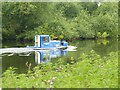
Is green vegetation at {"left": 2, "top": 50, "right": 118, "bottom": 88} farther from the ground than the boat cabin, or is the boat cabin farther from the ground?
green vegetation at {"left": 2, "top": 50, "right": 118, "bottom": 88}

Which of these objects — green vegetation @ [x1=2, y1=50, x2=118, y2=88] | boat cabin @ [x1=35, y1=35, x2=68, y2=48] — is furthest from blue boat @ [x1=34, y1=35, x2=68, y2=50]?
green vegetation @ [x1=2, y1=50, x2=118, y2=88]

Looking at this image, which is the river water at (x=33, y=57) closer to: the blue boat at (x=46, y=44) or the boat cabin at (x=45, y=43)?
the blue boat at (x=46, y=44)

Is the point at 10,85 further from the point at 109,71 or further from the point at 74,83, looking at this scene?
the point at 109,71

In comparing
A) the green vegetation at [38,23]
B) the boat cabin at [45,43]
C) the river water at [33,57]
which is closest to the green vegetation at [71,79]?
the river water at [33,57]

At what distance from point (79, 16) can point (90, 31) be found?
10.5 ft

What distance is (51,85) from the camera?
7938mm

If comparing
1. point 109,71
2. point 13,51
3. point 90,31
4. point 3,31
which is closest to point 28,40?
point 3,31

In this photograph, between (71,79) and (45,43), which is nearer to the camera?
(71,79)

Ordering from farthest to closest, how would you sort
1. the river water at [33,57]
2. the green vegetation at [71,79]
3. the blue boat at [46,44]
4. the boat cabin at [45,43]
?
the boat cabin at [45,43], the blue boat at [46,44], the river water at [33,57], the green vegetation at [71,79]

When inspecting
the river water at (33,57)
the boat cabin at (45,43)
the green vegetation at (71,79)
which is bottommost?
the river water at (33,57)

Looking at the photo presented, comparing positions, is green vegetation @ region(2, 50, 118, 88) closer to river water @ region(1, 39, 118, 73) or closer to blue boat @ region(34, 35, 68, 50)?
river water @ region(1, 39, 118, 73)

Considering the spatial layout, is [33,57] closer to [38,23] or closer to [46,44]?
[46,44]

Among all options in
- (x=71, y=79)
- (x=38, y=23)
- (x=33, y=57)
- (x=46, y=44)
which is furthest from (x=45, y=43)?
(x=71, y=79)

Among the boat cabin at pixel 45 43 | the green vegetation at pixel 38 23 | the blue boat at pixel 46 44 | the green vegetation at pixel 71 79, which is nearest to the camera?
the green vegetation at pixel 71 79
